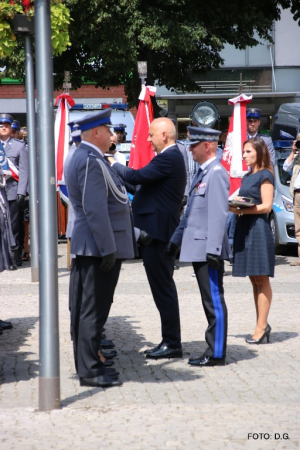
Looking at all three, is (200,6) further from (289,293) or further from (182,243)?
(182,243)

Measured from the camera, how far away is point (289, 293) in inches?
447

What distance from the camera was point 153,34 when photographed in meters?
20.5

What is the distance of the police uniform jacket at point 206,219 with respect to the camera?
7219 millimetres

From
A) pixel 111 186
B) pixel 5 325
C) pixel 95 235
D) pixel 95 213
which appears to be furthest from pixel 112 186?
pixel 5 325

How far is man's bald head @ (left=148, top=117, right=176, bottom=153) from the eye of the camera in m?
7.54

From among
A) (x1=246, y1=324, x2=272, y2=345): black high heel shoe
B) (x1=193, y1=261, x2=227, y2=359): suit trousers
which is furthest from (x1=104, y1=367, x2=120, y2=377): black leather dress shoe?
(x1=246, y1=324, x2=272, y2=345): black high heel shoe

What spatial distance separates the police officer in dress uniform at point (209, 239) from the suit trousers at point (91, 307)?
97 centimetres

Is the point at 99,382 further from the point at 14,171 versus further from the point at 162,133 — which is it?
the point at 14,171

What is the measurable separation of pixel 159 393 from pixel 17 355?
186cm

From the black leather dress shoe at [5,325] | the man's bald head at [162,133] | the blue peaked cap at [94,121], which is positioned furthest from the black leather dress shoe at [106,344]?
the blue peaked cap at [94,121]

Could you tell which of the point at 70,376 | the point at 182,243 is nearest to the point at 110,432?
the point at 70,376

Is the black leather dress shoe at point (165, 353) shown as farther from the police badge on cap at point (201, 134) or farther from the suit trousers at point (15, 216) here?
the suit trousers at point (15, 216)

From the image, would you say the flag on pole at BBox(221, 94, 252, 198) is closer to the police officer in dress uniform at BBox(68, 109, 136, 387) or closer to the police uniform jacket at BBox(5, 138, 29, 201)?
the police uniform jacket at BBox(5, 138, 29, 201)

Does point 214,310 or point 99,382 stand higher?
point 214,310
